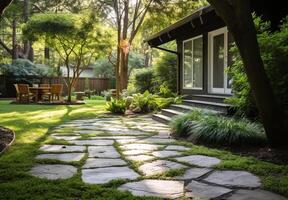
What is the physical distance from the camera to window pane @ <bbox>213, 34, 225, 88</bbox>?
412 inches

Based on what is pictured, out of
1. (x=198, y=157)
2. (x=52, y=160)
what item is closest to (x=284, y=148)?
(x=198, y=157)

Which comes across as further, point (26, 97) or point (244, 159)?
point (26, 97)

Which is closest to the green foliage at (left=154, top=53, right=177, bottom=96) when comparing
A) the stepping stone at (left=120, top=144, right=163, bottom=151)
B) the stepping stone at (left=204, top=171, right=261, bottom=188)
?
the stepping stone at (left=120, top=144, right=163, bottom=151)

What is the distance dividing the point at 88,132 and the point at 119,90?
28.3 ft

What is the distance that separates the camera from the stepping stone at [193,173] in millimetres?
3746

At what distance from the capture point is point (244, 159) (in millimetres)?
4574

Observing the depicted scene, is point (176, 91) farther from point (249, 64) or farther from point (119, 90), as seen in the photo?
point (249, 64)

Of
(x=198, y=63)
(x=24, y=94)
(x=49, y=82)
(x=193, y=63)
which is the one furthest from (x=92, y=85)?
(x=198, y=63)

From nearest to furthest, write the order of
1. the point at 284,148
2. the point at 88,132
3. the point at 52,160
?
the point at 52,160, the point at 284,148, the point at 88,132

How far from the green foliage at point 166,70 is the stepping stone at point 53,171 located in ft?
36.0

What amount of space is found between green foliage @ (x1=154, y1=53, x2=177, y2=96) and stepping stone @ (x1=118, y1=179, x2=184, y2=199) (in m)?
11.5

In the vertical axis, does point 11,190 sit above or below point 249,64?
below

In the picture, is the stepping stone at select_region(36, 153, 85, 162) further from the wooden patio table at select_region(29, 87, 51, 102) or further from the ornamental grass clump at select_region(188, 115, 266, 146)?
the wooden patio table at select_region(29, 87, 51, 102)

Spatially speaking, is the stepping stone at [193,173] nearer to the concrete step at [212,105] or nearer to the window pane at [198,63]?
the concrete step at [212,105]
